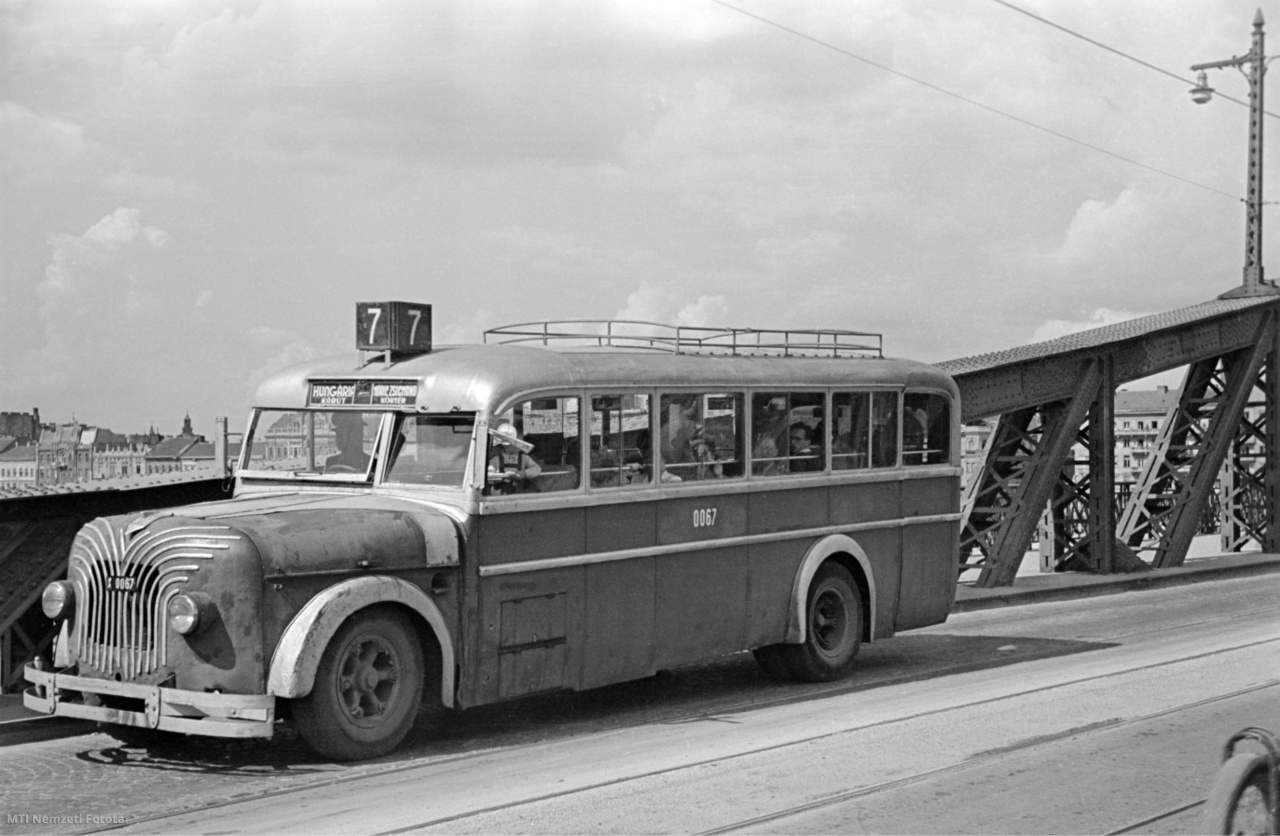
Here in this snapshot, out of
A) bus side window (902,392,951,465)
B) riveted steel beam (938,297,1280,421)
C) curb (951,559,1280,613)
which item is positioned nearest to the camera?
bus side window (902,392,951,465)

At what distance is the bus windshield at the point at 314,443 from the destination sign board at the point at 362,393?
8 centimetres

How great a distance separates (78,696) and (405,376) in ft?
9.26

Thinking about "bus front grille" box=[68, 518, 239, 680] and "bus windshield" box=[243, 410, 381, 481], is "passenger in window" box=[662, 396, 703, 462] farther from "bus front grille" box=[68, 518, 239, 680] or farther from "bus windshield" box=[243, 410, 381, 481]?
"bus front grille" box=[68, 518, 239, 680]

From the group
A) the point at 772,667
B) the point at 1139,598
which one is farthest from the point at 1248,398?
the point at 772,667

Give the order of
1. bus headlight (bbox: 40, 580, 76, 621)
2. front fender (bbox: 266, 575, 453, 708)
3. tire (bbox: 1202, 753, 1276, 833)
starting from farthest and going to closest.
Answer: bus headlight (bbox: 40, 580, 76, 621) < front fender (bbox: 266, 575, 453, 708) < tire (bbox: 1202, 753, 1276, 833)

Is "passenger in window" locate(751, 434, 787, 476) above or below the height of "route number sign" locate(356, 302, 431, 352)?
below

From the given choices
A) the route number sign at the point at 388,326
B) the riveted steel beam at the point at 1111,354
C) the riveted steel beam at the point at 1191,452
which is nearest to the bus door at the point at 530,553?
the route number sign at the point at 388,326

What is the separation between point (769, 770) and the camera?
28.6 ft

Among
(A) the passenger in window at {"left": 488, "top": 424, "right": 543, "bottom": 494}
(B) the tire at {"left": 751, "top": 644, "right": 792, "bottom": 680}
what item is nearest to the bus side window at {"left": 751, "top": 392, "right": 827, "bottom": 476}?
(B) the tire at {"left": 751, "top": 644, "right": 792, "bottom": 680}

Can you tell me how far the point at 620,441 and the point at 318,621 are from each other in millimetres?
2848

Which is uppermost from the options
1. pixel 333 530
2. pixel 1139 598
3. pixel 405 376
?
pixel 405 376

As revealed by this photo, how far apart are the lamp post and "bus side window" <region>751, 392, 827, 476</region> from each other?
612 inches

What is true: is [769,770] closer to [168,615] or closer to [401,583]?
[401,583]

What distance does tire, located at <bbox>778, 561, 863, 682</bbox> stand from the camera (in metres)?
12.3
